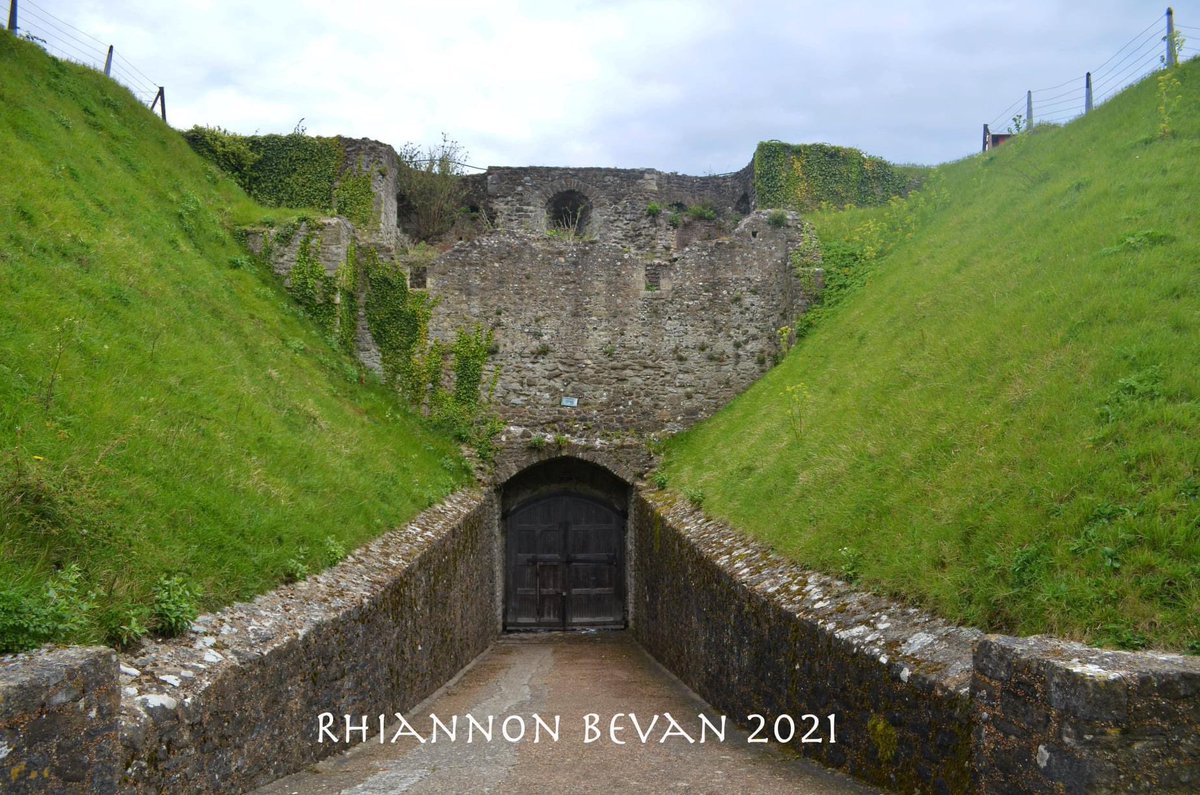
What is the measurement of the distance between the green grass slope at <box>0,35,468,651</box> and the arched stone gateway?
314 centimetres

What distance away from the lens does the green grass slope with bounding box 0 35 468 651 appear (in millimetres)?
5156

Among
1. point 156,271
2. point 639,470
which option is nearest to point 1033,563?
point 156,271

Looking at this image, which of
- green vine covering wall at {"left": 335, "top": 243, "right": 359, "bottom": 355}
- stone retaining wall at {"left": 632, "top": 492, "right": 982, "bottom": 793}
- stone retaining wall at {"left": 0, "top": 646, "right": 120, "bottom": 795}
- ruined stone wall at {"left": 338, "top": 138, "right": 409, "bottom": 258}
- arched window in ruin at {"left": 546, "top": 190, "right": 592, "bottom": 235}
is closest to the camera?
stone retaining wall at {"left": 0, "top": 646, "right": 120, "bottom": 795}

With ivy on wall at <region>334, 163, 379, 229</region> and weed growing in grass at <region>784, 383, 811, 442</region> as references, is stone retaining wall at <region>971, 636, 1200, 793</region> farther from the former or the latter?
ivy on wall at <region>334, 163, 379, 229</region>

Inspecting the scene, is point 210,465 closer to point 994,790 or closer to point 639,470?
point 994,790

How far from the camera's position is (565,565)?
1847 centimetres

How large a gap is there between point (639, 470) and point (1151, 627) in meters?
12.5

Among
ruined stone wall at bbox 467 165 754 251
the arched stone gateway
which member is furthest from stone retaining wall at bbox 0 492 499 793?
ruined stone wall at bbox 467 165 754 251

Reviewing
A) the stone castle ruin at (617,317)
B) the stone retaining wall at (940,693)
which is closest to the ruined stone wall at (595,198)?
the stone castle ruin at (617,317)

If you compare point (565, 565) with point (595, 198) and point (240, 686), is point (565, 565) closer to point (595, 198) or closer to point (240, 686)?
point (595, 198)

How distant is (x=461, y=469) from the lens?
1572 centimetres

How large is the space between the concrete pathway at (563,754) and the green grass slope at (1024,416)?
1719 millimetres

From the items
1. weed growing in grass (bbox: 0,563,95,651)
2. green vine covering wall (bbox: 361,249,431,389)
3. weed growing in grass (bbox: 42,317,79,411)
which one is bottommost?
weed growing in grass (bbox: 0,563,95,651)

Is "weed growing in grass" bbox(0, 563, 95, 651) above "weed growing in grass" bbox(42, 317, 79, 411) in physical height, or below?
below
